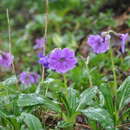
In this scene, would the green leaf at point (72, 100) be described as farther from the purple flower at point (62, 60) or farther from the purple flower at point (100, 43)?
the purple flower at point (100, 43)

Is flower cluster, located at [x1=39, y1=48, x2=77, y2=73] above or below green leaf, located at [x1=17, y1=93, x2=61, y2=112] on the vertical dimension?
above

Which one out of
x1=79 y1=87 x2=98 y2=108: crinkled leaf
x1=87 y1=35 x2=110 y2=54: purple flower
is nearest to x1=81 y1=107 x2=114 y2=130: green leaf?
x1=79 y1=87 x2=98 y2=108: crinkled leaf

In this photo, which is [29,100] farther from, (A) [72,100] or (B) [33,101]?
(A) [72,100]

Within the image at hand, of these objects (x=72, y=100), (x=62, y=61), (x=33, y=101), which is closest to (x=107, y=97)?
(x=72, y=100)

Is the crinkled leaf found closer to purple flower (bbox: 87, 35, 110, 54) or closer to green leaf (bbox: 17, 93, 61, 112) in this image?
green leaf (bbox: 17, 93, 61, 112)

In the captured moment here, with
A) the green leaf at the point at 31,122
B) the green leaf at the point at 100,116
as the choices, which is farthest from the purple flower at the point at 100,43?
the green leaf at the point at 31,122

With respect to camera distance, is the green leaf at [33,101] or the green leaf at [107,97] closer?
the green leaf at [33,101]

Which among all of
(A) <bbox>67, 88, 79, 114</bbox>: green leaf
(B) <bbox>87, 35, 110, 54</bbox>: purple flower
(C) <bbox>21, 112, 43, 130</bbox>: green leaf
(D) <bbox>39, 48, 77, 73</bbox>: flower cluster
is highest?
(B) <bbox>87, 35, 110, 54</bbox>: purple flower
